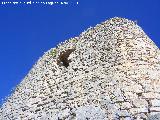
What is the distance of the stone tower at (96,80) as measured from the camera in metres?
8.48

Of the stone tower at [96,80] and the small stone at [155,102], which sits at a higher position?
the stone tower at [96,80]

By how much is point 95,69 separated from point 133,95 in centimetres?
139

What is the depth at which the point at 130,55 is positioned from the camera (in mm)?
9422

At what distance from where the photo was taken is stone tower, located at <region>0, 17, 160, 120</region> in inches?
334

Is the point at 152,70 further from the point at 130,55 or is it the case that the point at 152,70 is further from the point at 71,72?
the point at 71,72

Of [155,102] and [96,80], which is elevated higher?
[96,80]

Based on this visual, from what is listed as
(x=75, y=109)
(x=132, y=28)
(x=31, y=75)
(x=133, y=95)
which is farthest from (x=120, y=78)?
(x=31, y=75)

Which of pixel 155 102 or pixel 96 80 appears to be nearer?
pixel 155 102

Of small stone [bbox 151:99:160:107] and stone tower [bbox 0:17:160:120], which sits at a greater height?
stone tower [bbox 0:17:160:120]

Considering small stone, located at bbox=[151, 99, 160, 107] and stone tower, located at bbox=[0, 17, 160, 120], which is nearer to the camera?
small stone, located at bbox=[151, 99, 160, 107]

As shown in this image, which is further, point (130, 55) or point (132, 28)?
point (132, 28)

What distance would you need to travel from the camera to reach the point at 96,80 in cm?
922

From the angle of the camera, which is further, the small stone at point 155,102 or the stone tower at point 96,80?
the stone tower at point 96,80

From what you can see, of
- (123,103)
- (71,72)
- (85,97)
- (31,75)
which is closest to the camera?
(123,103)
